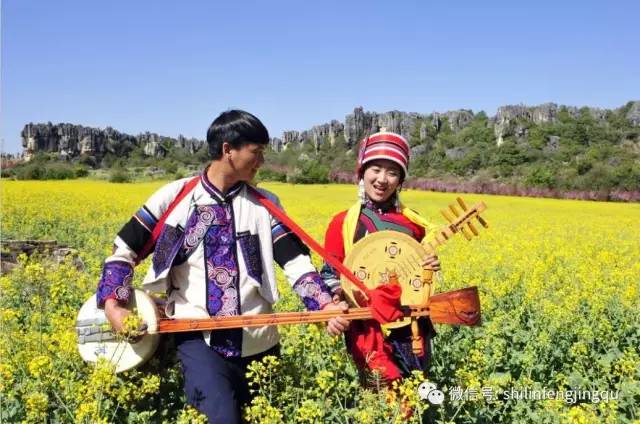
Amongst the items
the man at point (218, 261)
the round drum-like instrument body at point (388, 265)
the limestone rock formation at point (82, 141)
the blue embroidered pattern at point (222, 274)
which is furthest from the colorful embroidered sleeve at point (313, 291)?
the limestone rock formation at point (82, 141)

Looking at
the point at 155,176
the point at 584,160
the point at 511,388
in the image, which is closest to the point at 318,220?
the point at 511,388

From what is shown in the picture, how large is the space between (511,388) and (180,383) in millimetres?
1924

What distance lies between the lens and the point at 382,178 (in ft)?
9.12

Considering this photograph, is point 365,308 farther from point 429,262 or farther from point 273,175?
point 273,175

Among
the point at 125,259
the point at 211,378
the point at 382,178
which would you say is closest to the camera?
the point at 211,378

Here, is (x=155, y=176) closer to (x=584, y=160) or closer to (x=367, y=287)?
(x=584, y=160)

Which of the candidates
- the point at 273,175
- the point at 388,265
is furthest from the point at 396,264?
the point at 273,175

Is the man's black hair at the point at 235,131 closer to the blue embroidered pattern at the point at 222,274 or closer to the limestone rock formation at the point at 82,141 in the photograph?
the blue embroidered pattern at the point at 222,274

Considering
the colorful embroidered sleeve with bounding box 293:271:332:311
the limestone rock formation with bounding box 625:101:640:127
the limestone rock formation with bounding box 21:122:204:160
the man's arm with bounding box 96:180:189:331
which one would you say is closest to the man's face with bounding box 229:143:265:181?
the man's arm with bounding box 96:180:189:331

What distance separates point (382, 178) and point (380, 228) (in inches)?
10.4

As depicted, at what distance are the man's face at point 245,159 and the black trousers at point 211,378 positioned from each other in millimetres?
757

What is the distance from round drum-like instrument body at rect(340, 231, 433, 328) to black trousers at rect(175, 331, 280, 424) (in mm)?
599

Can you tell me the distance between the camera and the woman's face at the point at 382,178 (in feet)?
9.16

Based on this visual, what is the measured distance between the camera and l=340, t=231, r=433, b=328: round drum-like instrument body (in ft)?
8.68
